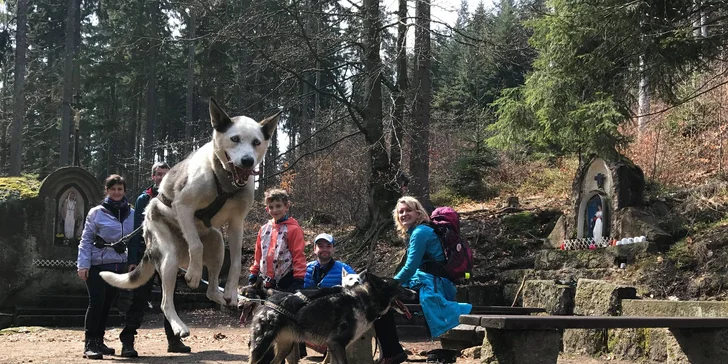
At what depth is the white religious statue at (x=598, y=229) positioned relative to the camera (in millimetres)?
10727

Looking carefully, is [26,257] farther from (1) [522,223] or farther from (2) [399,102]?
(1) [522,223]

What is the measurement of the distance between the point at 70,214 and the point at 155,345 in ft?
20.4

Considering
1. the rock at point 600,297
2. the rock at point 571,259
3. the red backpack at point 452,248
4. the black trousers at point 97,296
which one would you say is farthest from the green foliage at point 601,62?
the black trousers at point 97,296

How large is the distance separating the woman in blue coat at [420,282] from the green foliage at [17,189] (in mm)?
9887

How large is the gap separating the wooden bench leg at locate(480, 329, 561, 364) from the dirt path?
1.82 metres

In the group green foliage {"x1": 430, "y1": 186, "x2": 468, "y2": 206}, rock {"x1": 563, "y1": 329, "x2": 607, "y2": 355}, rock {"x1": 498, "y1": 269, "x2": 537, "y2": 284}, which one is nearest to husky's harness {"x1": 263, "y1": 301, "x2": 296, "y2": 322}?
rock {"x1": 563, "y1": 329, "x2": 607, "y2": 355}

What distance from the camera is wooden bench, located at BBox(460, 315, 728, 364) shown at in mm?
5160

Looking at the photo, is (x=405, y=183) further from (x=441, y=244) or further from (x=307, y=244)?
(x=441, y=244)

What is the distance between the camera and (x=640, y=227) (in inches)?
396

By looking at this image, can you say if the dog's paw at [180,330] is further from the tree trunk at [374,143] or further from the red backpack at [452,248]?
the tree trunk at [374,143]

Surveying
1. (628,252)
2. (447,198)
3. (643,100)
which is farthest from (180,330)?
(643,100)

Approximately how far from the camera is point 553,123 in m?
10.9

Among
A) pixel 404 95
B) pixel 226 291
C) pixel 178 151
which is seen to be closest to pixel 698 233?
pixel 404 95

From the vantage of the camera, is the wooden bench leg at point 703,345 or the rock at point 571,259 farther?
the rock at point 571,259
